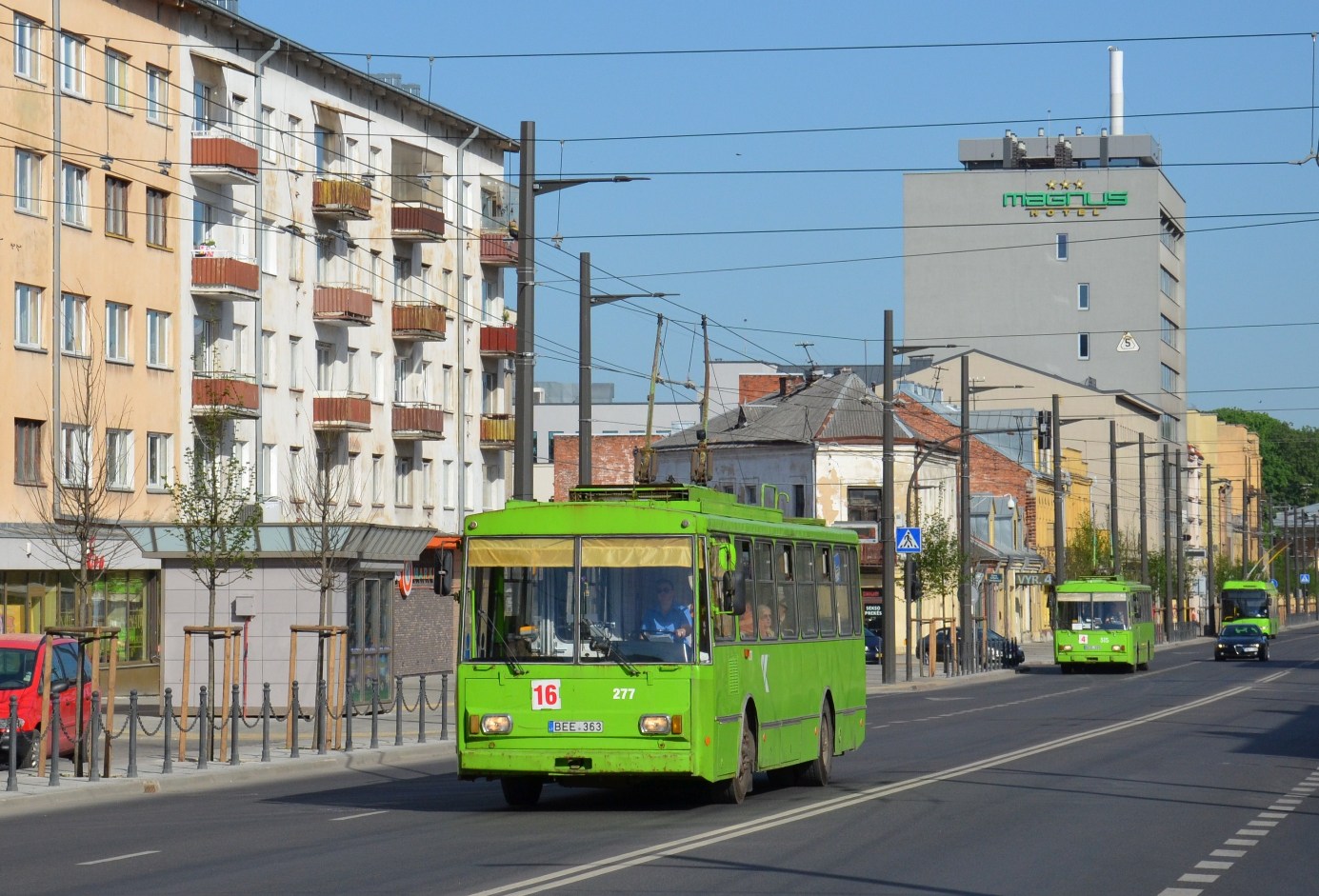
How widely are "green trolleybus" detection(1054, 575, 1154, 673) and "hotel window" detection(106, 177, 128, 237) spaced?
28.4 m

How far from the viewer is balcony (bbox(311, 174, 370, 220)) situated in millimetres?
60781

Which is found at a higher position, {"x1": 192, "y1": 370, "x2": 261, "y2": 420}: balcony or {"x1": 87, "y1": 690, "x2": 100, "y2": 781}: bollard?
{"x1": 192, "y1": 370, "x2": 261, "y2": 420}: balcony

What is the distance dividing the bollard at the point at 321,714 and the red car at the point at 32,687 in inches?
113

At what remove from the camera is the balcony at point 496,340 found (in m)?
72.1

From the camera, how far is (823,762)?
21.5 metres

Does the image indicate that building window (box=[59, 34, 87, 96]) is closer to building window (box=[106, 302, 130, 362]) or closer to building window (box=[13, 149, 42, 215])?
building window (box=[13, 149, 42, 215])

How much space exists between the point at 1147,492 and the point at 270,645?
115 m

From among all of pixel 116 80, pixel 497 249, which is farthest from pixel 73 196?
pixel 497 249

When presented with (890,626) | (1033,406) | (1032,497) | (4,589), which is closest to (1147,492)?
(1033,406)

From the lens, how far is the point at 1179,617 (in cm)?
11512

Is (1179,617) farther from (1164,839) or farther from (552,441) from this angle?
(1164,839)

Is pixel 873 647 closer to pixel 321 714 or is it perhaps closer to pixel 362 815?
pixel 321 714

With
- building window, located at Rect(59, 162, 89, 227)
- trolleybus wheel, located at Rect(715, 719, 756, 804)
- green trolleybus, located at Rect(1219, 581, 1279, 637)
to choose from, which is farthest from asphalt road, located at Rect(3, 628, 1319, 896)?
green trolleybus, located at Rect(1219, 581, 1279, 637)

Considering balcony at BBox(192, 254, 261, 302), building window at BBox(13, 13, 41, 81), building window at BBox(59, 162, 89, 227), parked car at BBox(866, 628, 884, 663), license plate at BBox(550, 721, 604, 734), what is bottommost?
parked car at BBox(866, 628, 884, 663)
